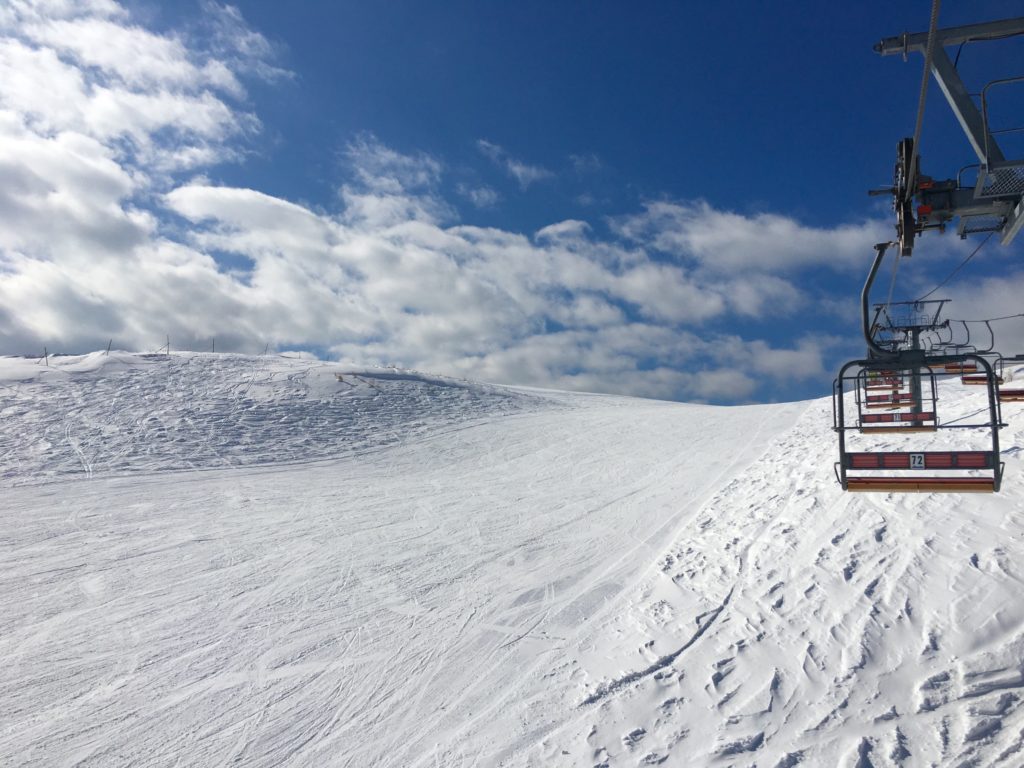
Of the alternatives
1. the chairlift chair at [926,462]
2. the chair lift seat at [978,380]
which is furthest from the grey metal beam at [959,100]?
the chair lift seat at [978,380]

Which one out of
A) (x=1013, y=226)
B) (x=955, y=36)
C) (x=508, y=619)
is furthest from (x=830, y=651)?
(x=955, y=36)

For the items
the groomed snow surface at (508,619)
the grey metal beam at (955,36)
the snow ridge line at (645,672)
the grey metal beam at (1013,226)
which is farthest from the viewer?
the grey metal beam at (955,36)

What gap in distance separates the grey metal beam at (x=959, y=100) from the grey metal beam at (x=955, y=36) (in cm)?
17

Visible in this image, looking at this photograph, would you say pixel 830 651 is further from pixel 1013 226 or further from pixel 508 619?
pixel 1013 226

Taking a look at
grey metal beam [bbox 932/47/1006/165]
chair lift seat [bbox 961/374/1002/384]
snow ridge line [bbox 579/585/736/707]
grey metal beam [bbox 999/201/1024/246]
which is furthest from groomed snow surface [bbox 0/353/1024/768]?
grey metal beam [bbox 932/47/1006/165]

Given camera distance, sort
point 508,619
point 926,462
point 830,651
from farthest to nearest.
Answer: point 508,619
point 926,462
point 830,651

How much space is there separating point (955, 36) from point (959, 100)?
2.76ft

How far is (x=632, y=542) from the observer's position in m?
11.1

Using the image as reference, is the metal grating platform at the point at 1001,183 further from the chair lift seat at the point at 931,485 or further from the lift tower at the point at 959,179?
the chair lift seat at the point at 931,485

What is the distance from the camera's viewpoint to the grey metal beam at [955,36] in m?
7.38

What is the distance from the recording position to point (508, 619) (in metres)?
8.12

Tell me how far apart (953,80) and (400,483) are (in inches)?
548

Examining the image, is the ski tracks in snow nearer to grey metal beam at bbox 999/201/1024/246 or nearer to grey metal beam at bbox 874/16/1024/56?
grey metal beam at bbox 999/201/1024/246

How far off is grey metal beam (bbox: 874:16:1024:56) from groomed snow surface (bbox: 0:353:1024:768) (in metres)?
6.10
